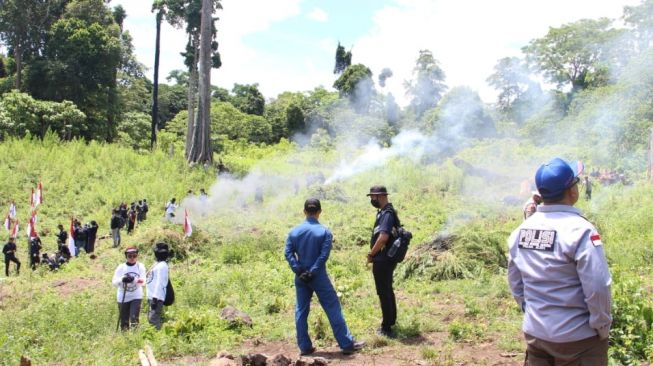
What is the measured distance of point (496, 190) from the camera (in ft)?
70.6

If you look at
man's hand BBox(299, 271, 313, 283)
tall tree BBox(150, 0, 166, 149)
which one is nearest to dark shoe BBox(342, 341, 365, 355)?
man's hand BBox(299, 271, 313, 283)

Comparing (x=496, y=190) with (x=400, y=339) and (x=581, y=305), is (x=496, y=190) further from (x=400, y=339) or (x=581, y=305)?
(x=581, y=305)

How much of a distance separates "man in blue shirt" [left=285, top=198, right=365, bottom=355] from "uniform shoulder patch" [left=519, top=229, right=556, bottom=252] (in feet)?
9.10

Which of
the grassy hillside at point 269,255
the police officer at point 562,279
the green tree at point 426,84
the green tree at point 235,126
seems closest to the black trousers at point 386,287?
the grassy hillside at point 269,255

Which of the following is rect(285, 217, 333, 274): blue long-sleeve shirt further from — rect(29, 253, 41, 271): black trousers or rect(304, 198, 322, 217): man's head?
rect(29, 253, 41, 271): black trousers

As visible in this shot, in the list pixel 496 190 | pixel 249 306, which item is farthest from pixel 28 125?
pixel 249 306

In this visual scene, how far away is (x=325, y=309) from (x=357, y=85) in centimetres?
3490

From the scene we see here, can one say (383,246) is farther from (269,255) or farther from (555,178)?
(269,255)

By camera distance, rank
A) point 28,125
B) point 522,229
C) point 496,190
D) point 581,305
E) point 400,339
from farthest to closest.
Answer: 1. point 28,125
2. point 496,190
3. point 400,339
4. point 522,229
5. point 581,305

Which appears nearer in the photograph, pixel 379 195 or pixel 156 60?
pixel 379 195

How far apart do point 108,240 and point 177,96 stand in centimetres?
4005

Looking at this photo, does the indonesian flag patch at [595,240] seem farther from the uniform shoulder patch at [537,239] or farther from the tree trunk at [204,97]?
the tree trunk at [204,97]

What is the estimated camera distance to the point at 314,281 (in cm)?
544

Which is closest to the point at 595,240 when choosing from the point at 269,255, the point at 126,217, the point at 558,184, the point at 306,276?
the point at 558,184
